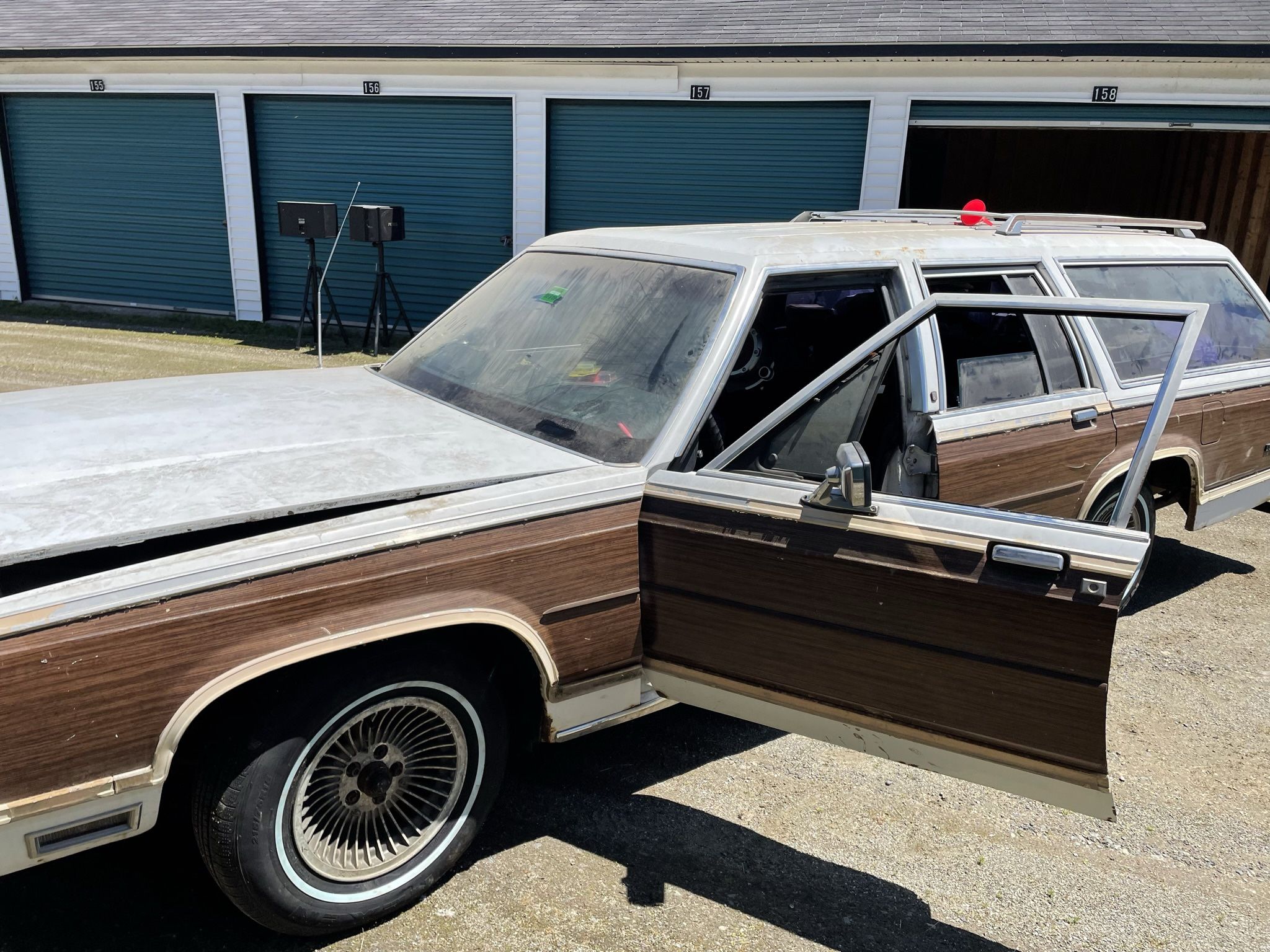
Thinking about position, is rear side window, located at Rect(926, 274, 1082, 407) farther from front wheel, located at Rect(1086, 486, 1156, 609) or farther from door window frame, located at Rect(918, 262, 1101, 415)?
front wheel, located at Rect(1086, 486, 1156, 609)

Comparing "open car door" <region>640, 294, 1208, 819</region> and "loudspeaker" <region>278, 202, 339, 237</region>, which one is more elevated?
"loudspeaker" <region>278, 202, 339, 237</region>

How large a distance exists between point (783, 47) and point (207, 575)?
10057 millimetres

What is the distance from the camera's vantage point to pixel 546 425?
3.33 meters

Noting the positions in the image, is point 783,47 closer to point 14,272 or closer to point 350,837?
point 350,837

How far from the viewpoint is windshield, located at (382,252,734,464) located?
325 centimetres

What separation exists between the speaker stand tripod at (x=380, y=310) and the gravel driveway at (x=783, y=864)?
9342 millimetres

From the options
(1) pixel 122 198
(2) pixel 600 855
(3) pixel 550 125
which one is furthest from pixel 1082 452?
(1) pixel 122 198

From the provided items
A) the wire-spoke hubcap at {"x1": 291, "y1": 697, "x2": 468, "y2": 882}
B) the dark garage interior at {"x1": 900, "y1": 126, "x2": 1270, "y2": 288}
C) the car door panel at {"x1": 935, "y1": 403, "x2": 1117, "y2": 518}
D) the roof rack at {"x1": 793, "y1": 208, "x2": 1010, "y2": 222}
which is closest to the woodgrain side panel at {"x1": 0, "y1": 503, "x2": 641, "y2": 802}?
the wire-spoke hubcap at {"x1": 291, "y1": 697, "x2": 468, "y2": 882}

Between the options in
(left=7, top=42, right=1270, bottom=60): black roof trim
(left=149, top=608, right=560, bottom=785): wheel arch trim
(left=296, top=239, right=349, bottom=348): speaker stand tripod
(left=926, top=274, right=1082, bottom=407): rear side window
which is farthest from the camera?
(left=296, top=239, right=349, bottom=348): speaker stand tripod

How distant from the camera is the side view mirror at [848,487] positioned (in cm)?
258

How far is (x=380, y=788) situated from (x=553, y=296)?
194 centimetres

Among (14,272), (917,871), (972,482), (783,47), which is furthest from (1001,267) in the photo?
(14,272)

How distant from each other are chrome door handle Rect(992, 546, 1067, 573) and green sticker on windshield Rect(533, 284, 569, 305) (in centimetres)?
194

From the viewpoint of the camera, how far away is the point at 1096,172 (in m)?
15.1
